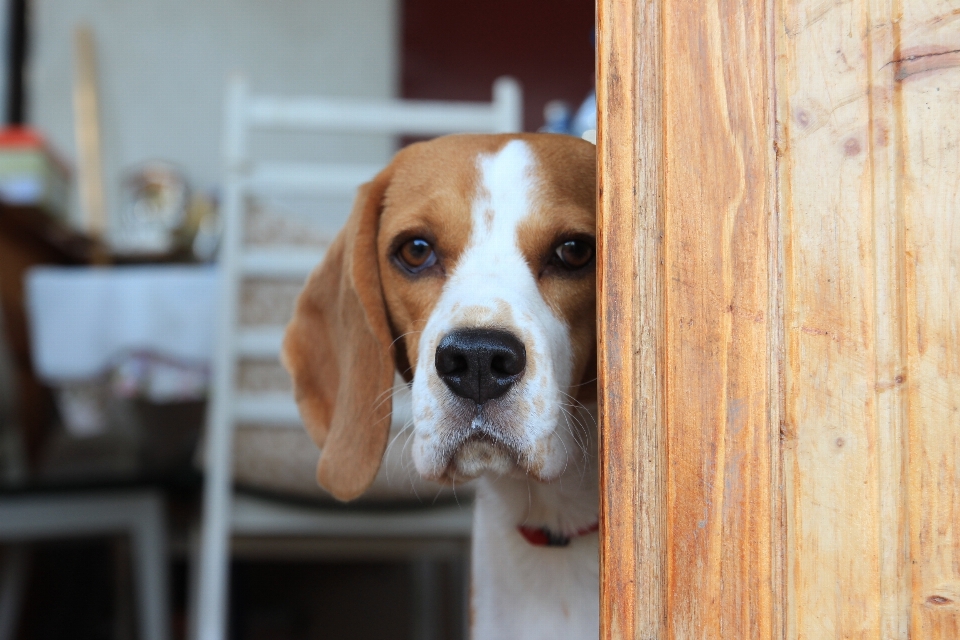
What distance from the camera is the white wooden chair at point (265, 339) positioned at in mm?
2059

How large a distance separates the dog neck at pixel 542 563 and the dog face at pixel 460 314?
174 millimetres

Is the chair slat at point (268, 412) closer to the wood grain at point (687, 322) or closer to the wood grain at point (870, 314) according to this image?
the wood grain at point (687, 322)

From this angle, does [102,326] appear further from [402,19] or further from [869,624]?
[402,19]

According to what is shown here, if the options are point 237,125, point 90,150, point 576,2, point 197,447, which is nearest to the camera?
point 237,125

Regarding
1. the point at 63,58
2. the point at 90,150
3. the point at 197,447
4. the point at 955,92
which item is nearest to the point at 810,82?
the point at 955,92

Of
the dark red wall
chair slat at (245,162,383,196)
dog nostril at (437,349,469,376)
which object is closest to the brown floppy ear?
dog nostril at (437,349,469,376)

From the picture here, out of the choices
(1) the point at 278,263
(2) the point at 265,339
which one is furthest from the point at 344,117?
(2) the point at 265,339

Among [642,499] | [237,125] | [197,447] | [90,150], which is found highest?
[90,150]

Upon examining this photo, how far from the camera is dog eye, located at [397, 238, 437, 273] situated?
1369 mm

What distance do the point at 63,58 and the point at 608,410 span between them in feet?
18.1

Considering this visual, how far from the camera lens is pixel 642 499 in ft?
3.00

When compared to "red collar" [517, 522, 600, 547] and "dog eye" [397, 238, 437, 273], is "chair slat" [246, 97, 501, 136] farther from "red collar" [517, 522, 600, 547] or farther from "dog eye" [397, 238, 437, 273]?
"red collar" [517, 522, 600, 547]

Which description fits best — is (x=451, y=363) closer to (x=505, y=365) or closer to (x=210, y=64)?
(x=505, y=365)

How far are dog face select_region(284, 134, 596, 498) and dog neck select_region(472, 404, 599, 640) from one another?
0.17m
